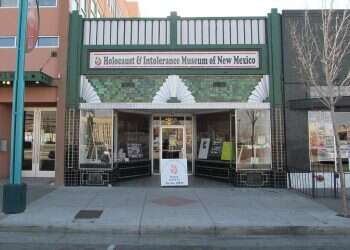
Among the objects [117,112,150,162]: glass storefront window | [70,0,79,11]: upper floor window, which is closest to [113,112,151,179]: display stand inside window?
[117,112,150,162]: glass storefront window

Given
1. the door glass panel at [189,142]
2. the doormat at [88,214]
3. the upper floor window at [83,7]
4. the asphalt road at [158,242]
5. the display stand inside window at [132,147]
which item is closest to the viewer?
the asphalt road at [158,242]

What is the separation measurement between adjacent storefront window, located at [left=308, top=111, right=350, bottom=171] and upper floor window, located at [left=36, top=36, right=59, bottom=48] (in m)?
9.35

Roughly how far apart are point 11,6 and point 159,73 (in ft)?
19.9

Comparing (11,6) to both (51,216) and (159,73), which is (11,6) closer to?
(159,73)

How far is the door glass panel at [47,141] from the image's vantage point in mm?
15195

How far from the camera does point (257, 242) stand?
24.6ft

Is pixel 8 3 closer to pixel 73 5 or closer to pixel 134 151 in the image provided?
pixel 73 5

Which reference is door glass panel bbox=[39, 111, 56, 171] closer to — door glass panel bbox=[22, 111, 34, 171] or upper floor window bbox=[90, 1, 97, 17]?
door glass panel bbox=[22, 111, 34, 171]

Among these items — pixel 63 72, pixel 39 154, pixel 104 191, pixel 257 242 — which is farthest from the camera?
pixel 39 154

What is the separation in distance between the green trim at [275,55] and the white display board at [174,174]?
3888mm

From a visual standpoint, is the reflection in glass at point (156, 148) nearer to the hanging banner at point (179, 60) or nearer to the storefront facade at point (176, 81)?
the storefront facade at point (176, 81)

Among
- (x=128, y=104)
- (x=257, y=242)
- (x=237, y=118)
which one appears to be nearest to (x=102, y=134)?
(x=128, y=104)

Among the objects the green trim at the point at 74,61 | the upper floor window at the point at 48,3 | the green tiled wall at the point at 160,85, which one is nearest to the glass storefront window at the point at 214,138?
the green tiled wall at the point at 160,85

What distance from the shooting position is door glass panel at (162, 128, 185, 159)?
54.9ft
